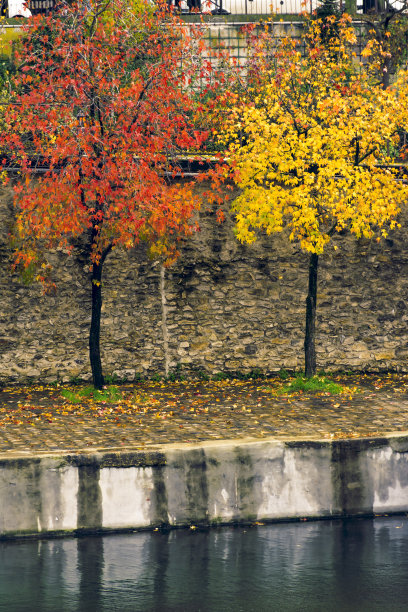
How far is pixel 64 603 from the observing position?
8469 mm

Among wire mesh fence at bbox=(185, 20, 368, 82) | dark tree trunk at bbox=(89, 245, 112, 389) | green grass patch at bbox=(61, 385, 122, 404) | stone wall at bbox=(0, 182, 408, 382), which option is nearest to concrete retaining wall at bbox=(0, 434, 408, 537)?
green grass patch at bbox=(61, 385, 122, 404)

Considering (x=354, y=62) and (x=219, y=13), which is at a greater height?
(x=219, y=13)

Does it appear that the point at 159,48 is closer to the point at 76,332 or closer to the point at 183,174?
the point at 183,174

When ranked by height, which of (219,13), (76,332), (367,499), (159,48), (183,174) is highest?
(219,13)

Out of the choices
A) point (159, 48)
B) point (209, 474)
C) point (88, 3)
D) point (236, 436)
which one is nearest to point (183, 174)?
point (159, 48)

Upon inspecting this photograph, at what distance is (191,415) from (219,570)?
4984 millimetres

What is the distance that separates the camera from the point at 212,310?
17.8 meters

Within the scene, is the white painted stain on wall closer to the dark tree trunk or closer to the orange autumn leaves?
the orange autumn leaves

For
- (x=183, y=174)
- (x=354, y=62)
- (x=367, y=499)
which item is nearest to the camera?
(x=367, y=499)

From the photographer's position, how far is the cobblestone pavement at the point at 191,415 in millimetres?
12461

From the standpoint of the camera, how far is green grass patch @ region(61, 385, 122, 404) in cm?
1559

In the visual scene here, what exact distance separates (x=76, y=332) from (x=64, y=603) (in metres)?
9.23

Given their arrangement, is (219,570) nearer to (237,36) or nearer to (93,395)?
(93,395)

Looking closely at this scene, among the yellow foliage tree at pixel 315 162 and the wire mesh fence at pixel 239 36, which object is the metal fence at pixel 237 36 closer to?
the wire mesh fence at pixel 239 36
